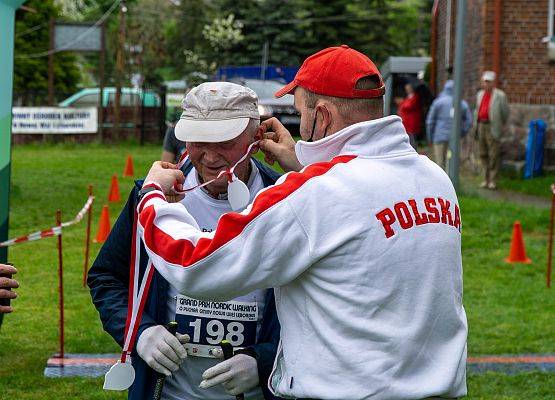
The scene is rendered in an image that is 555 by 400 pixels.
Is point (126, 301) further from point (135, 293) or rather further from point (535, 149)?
point (535, 149)

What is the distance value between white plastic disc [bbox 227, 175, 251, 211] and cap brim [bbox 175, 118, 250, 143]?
15 centimetres

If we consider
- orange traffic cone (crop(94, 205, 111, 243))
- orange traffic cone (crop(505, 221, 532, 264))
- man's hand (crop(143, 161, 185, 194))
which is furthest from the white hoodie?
orange traffic cone (crop(94, 205, 111, 243))

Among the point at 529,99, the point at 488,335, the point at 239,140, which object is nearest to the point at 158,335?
the point at 239,140

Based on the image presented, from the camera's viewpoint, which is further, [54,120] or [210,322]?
[54,120]

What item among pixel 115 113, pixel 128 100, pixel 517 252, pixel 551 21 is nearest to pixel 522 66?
pixel 551 21

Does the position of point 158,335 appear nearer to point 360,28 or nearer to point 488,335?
point 488,335

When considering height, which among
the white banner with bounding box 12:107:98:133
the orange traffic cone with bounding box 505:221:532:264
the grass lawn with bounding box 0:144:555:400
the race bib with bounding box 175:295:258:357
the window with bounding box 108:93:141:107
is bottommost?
the grass lawn with bounding box 0:144:555:400

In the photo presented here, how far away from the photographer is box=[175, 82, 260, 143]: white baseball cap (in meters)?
3.87

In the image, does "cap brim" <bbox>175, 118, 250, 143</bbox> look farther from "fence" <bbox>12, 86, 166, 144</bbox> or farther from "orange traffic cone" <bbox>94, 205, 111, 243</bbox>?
"fence" <bbox>12, 86, 166, 144</bbox>

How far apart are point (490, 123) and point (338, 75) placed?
17.5m

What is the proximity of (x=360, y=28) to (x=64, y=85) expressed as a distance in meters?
22.8

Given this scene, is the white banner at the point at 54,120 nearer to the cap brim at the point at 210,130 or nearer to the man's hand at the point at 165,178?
the cap brim at the point at 210,130

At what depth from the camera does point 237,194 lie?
151 inches

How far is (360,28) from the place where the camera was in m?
60.7
